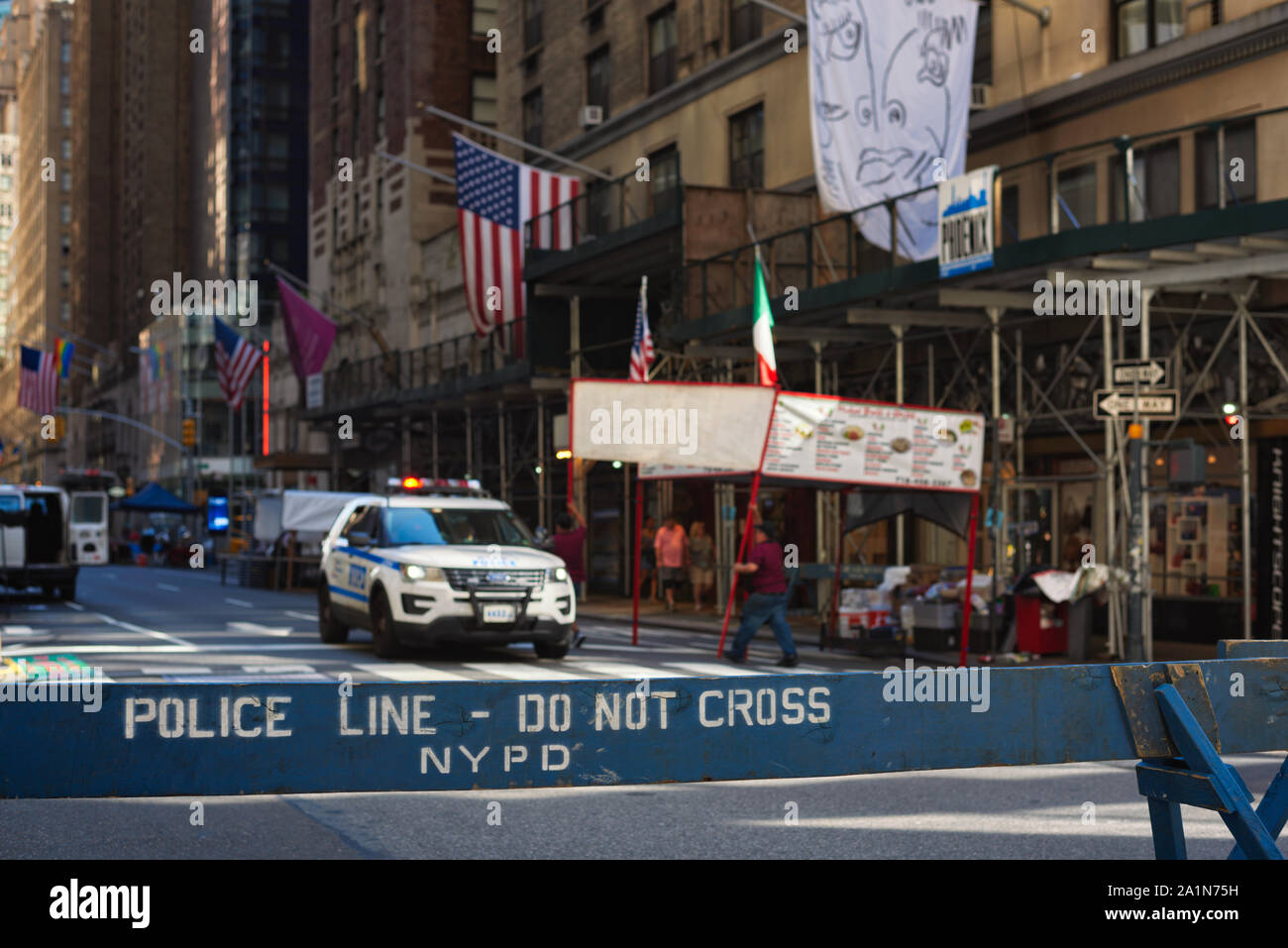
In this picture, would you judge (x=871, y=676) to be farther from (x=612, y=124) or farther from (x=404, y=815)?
(x=612, y=124)

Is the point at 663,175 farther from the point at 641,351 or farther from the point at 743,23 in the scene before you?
the point at 641,351

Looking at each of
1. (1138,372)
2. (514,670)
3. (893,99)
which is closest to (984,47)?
(893,99)

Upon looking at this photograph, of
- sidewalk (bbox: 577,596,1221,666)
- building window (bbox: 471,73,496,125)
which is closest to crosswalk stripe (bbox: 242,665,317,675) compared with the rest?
sidewalk (bbox: 577,596,1221,666)

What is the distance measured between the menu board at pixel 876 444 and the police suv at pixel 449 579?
2.98 metres

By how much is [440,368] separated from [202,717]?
3641 centimetres

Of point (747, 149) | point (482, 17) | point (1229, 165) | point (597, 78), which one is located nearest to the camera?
point (1229, 165)

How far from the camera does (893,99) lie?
21344 millimetres

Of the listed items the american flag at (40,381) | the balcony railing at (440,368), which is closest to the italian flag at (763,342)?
the balcony railing at (440,368)

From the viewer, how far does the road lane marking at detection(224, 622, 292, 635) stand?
2206cm

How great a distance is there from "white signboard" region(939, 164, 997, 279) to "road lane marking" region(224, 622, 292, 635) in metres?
10.6

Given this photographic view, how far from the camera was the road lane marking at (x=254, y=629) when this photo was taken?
2206 centimetres

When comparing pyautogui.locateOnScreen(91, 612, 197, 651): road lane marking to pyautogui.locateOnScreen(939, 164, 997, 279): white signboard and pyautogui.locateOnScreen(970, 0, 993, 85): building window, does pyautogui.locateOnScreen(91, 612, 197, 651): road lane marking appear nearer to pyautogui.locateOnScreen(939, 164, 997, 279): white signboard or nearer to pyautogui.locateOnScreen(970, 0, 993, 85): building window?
pyautogui.locateOnScreen(939, 164, 997, 279): white signboard

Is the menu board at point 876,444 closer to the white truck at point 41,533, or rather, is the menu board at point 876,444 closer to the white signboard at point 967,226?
the white signboard at point 967,226

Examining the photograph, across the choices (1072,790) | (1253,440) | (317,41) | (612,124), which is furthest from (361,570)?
(317,41)
